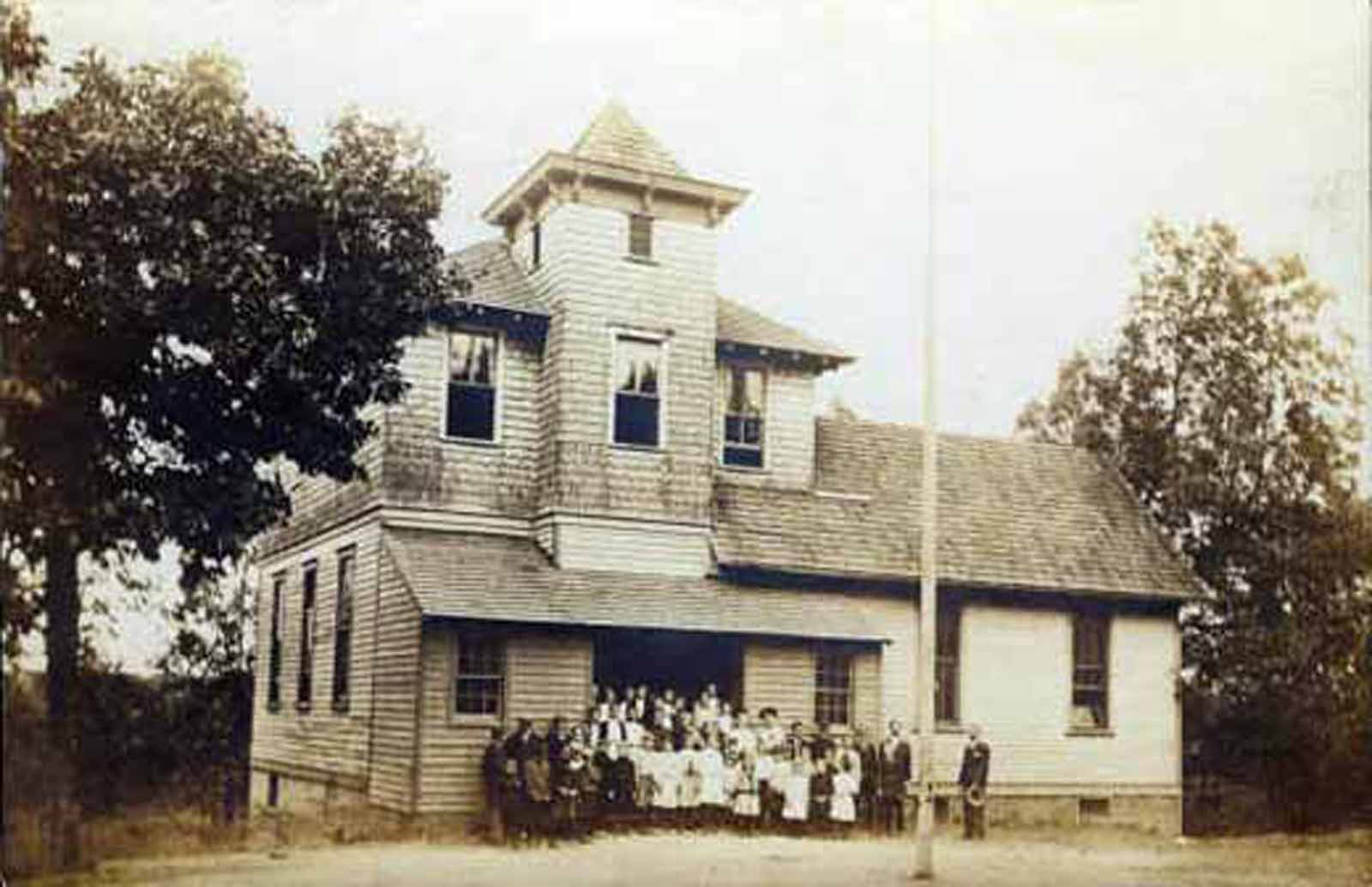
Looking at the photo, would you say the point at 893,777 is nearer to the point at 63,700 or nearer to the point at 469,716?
the point at 469,716

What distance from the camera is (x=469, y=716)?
924 cm

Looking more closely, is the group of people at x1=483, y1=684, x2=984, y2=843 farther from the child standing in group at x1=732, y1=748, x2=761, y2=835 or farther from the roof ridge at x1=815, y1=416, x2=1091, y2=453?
the roof ridge at x1=815, y1=416, x2=1091, y2=453

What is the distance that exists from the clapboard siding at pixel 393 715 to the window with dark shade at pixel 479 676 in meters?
0.27

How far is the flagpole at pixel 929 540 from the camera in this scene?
9.51 m

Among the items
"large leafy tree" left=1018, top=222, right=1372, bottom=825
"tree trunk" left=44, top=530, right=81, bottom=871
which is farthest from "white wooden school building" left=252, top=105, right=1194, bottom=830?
"tree trunk" left=44, top=530, right=81, bottom=871

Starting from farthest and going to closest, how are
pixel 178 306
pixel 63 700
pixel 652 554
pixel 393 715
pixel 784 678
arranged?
pixel 784 678, pixel 652 554, pixel 393 715, pixel 178 306, pixel 63 700

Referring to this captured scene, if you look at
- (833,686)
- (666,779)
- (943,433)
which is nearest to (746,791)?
(666,779)

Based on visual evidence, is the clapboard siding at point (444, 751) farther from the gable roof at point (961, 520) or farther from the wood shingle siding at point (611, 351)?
the gable roof at point (961, 520)

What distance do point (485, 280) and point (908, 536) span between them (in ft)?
11.3

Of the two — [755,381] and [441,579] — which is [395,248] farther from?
[755,381]

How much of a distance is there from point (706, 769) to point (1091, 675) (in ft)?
10.1

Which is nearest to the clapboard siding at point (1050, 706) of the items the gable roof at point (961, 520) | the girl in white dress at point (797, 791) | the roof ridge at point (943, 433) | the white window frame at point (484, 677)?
the gable roof at point (961, 520)

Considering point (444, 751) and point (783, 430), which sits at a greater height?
point (783, 430)

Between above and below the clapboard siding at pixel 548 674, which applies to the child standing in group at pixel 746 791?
below
